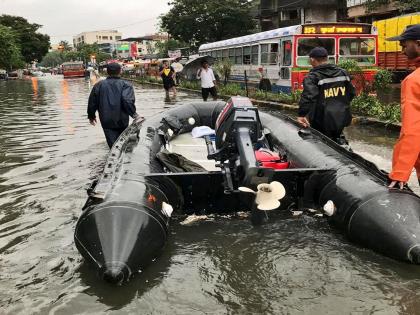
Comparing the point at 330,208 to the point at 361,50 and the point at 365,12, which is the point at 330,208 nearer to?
the point at 361,50

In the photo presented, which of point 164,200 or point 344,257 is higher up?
point 164,200

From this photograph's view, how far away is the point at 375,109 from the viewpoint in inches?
451

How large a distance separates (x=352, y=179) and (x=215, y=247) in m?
1.46

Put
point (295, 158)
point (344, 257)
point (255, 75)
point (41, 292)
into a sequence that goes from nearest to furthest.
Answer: point (41, 292)
point (344, 257)
point (295, 158)
point (255, 75)

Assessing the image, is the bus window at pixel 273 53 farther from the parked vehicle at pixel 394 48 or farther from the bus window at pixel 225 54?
the parked vehicle at pixel 394 48

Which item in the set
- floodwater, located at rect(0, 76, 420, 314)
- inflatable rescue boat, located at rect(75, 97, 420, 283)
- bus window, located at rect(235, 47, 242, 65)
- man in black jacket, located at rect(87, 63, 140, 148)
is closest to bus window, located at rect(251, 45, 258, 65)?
bus window, located at rect(235, 47, 242, 65)

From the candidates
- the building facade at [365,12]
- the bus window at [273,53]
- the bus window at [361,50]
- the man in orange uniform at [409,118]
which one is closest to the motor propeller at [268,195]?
the man in orange uniform at [409,118]

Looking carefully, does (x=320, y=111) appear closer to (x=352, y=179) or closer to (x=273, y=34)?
(x=352, y=179)

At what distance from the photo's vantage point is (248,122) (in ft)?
17.5

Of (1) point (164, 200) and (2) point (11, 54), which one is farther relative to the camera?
(2) point (11, 54)

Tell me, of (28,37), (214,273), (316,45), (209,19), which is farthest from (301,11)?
(28,37)

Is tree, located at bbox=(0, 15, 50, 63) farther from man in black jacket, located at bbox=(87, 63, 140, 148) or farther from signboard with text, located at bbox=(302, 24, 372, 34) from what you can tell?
man in black jacket, located at bbox=(87, 63, 140, 148)

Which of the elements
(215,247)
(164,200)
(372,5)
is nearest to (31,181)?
(164,200)

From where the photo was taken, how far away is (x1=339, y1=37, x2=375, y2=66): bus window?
49.1 ft
